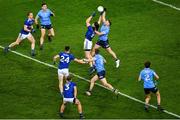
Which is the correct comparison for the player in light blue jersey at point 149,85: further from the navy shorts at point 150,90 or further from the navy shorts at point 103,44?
the navy shorts at point 103,44

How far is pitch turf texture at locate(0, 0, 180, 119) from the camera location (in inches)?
858

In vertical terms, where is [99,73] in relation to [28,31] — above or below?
below

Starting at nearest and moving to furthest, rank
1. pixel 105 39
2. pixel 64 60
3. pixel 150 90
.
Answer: pixel 150 90 < pixel 64 60 < pixel 105 39

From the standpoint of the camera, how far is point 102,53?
86.9ft

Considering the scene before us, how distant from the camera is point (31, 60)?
25562mm

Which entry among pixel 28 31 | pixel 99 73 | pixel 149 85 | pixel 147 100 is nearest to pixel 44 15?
pixel 28 31

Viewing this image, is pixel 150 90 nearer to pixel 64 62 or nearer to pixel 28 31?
pixel 64 62

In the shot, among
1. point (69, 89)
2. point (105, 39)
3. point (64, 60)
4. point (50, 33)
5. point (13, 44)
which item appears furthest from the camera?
point (50, 33)

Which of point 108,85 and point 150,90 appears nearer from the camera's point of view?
point 150,90

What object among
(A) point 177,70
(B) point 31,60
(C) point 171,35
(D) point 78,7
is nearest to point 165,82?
(A) point 177,70

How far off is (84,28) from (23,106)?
840 centimetres

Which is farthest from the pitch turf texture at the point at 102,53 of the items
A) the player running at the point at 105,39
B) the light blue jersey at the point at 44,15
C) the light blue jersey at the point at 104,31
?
the light blue jersey at the point at 104,31

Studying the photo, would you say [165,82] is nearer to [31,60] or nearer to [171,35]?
[171,35]

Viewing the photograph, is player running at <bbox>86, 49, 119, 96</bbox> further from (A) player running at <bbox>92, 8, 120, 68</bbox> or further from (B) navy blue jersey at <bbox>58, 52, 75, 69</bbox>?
(A) player running at <bbox>92, 8, 120, 68</bbox>
